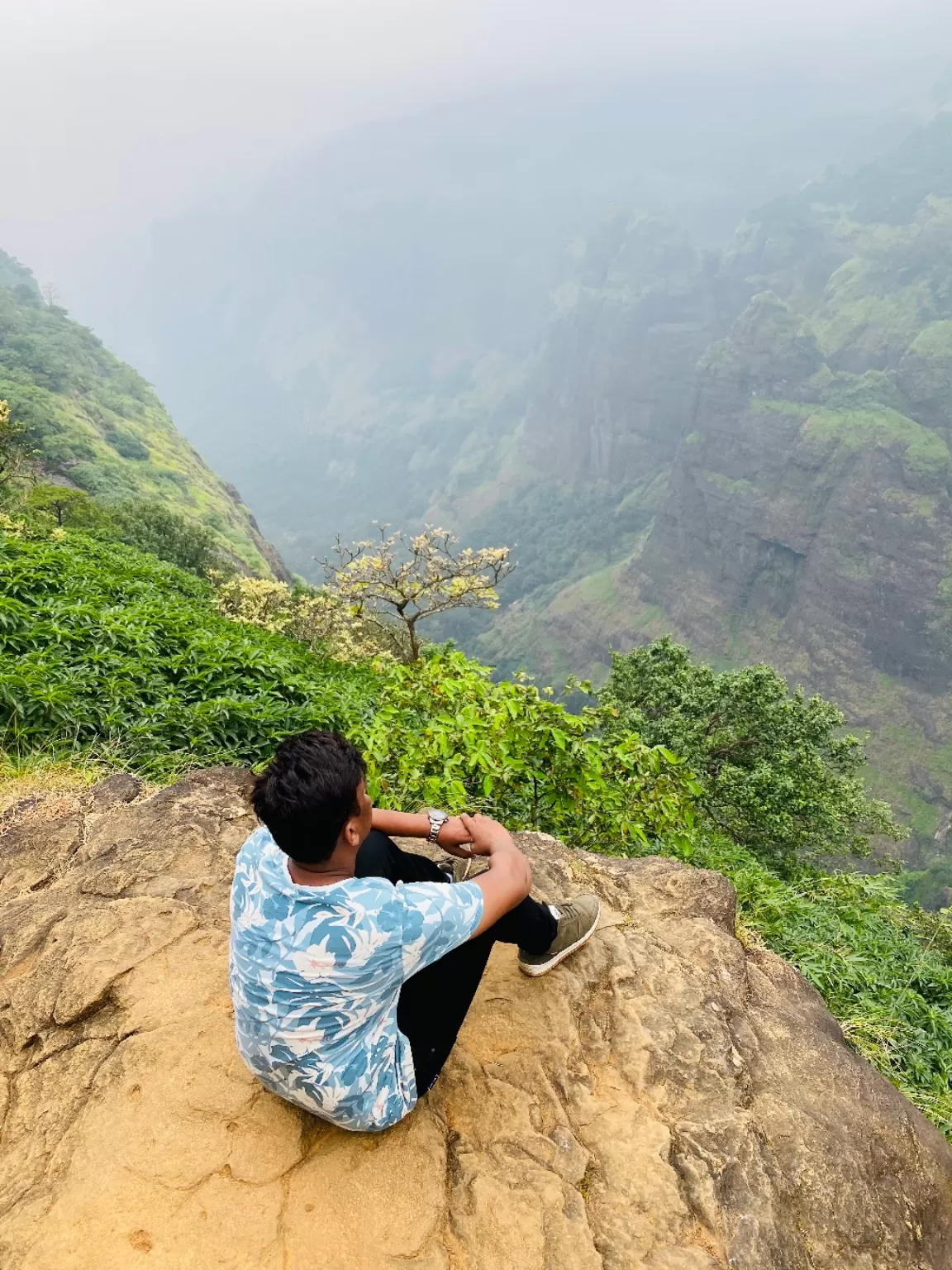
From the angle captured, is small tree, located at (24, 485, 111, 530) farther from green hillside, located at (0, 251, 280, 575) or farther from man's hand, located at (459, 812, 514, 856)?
man's hand, located at (459, 812, 514, 856)

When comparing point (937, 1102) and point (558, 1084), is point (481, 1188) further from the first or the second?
point (937, 1102)

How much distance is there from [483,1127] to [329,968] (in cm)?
122

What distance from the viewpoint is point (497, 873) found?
8.26 feet

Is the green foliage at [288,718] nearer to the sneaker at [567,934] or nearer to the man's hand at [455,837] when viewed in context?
the sneaker at [567,934]

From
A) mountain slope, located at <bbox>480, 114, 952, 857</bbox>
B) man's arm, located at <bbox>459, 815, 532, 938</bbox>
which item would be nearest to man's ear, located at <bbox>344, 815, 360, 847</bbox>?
man's arm, located at <bbox>459, 815, 532, 938</bbox>

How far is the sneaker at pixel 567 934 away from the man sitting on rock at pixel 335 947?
0.90m

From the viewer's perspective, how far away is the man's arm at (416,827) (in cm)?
297

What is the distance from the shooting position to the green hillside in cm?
3975

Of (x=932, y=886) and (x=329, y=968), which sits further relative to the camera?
(x=932, y=886)

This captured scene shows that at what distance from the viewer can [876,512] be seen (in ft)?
247

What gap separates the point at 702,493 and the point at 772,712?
9043cm

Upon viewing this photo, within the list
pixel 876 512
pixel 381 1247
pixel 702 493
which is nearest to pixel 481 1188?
pixel 381 1247

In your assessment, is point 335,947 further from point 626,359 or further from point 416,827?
point 626,359

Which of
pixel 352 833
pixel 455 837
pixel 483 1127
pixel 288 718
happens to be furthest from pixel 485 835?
pixel 288 718
